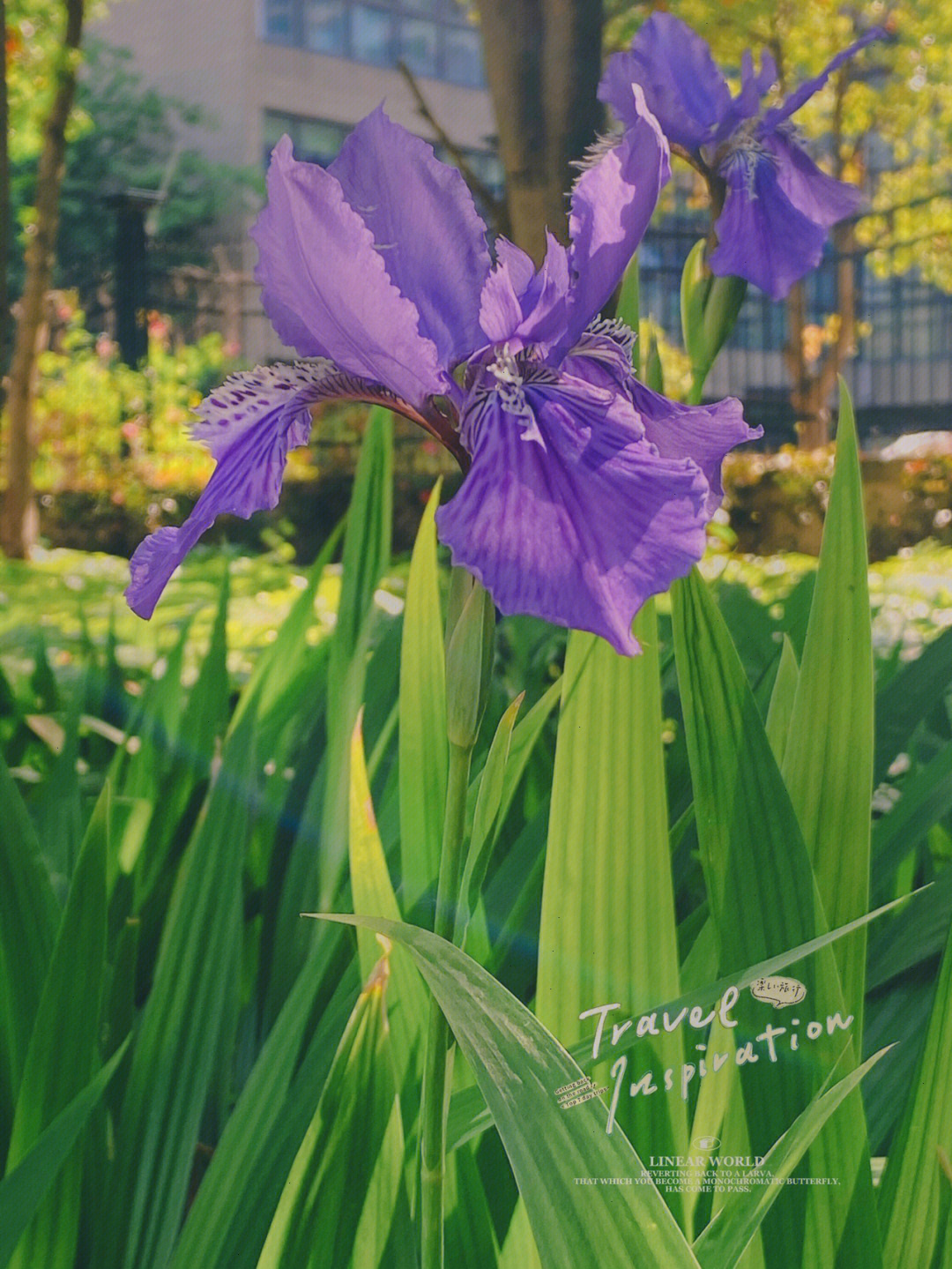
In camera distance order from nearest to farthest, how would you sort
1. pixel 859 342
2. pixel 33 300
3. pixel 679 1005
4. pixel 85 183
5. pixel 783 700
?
pixel 679 1005, pixel 783 700, pixel 859 342, pixel 85 183, pixel 33 300

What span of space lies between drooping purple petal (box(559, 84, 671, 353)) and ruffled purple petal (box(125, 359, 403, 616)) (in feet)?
0.33

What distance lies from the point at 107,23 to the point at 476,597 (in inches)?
55.9

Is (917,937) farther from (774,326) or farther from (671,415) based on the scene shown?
(774,326)

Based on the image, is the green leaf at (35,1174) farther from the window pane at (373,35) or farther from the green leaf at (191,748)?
the window pane at (373,35)

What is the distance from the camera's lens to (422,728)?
0.66 metres

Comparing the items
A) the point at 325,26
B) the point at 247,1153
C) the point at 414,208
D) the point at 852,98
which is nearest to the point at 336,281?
the point at 414,208

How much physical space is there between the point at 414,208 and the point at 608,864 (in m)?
0.31

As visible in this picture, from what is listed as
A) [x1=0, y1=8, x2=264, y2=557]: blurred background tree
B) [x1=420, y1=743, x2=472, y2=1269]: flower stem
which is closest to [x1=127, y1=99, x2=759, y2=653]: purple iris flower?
[x1=420, y1=743, x2=472, y2=1269]: flower stem

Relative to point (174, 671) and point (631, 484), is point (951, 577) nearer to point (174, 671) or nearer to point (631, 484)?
point (174, 671)

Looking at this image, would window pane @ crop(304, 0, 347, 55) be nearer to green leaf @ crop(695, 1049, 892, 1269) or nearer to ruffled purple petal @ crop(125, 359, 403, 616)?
ruffled purple petal @ crop(125, 359, 403, 616)

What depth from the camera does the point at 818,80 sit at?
0.84m

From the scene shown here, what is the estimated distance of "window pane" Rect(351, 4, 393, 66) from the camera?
1132 millimetres

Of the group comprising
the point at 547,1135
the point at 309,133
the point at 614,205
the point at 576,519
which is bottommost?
the point at 547,1135

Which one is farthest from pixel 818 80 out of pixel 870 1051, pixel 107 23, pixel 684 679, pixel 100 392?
pixel 100 392
